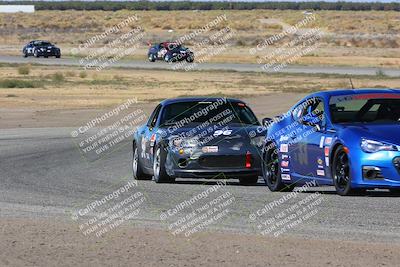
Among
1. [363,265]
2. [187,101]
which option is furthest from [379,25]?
[363,265]

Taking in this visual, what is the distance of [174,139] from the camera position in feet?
54.9

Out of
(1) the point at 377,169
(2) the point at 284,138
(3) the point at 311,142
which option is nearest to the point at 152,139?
(2) the point at 284,138

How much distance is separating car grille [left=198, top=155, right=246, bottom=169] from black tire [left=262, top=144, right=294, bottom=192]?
1053mm

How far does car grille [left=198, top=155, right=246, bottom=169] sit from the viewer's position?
Result: 16500 millimetres

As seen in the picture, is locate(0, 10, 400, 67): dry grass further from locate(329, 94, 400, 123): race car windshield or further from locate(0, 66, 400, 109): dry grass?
locate(329, 94, 400, 123): race car windshield

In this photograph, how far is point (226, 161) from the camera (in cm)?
1652

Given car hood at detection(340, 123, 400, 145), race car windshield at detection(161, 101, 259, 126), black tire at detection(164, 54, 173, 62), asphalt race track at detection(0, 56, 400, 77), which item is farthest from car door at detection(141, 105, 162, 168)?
black tire at detection(164, 54, 173, 62)

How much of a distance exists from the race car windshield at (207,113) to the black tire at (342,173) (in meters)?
3.97

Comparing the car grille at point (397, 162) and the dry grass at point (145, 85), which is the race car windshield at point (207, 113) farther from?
the dry grass at point (145, 85)

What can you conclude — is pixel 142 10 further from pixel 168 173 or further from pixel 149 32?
pixel 168 173

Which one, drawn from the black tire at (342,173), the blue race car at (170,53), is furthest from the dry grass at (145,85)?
the black tire at (342,173)

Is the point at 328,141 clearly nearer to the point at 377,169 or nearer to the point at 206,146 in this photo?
the point at 377,169

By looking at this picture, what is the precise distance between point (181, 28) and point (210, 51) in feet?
171

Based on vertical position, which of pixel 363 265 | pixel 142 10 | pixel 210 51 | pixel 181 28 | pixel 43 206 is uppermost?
pixel 363 265
